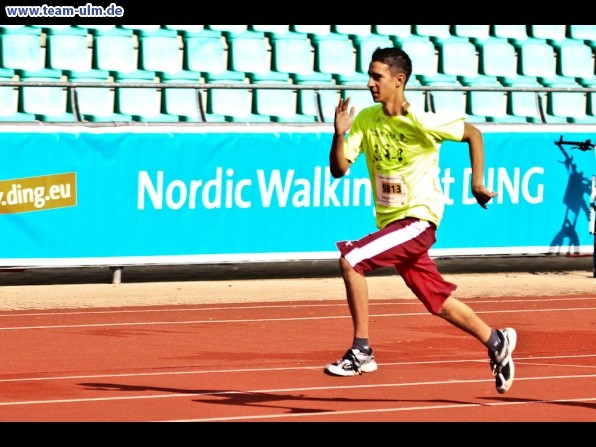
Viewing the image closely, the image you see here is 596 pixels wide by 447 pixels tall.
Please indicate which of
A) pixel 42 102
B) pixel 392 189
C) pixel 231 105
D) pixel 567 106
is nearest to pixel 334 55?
pixel 231 105

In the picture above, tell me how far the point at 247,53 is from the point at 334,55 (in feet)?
4.84

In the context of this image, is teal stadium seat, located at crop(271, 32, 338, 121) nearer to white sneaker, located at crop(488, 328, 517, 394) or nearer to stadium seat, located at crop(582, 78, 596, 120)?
stadium seat, located at crop(582, 78, 596, 120)

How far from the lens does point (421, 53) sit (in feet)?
69.9

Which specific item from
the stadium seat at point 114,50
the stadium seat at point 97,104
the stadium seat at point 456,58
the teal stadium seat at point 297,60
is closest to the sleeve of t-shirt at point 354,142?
the stadium seat at point 97,104

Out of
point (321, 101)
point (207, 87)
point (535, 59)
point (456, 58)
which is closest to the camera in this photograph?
point (207, 87)

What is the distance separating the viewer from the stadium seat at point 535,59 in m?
22.1

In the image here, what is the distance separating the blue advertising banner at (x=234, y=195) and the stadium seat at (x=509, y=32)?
528cm

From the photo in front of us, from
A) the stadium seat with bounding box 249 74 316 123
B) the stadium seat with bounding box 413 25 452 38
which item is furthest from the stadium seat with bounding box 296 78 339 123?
the stadium seat with bounding box 413 25 452 38

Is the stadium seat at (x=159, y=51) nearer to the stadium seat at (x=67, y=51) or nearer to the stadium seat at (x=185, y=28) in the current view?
the stadium seat at (x=185, y=28)

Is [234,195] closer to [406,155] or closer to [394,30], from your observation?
[394,30]

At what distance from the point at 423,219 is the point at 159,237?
7709mm

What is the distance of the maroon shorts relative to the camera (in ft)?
27.2

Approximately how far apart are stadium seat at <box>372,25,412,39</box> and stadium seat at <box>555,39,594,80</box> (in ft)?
8.61
